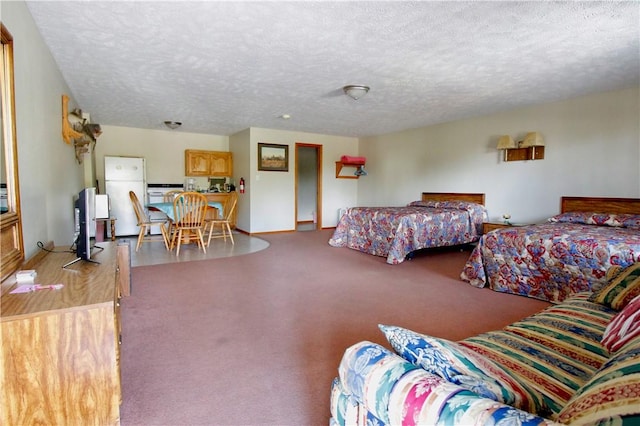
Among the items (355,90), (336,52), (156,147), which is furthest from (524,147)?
(156,147)

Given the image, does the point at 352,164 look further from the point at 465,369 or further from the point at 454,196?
the point at 465,369

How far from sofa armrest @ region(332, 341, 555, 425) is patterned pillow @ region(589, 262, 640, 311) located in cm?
151

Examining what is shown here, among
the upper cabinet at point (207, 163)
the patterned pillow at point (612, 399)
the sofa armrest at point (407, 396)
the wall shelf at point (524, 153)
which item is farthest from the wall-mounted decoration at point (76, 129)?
the wall shelf at point (524, 153)

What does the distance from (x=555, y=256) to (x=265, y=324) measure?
2602 millimetres

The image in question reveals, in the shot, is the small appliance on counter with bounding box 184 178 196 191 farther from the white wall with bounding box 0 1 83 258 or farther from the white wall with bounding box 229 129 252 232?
the white wall with bounding box 0 1 83 258

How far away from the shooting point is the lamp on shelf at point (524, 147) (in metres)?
4.56

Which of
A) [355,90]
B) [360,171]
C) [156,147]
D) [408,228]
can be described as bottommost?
[408,228]

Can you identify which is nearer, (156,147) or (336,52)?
(336,52)

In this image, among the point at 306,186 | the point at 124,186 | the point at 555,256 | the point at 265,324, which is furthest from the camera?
the point at 306,186

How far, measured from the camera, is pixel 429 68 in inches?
128

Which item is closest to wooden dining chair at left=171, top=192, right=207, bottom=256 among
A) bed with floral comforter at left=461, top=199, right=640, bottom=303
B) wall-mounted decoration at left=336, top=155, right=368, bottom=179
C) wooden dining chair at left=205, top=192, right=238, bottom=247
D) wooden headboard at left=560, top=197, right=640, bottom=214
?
wooden dining chair at left=205, top=192, right=238, bottom=247

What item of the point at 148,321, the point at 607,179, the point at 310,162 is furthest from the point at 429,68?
the point at 310,162

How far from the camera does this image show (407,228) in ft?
15.0

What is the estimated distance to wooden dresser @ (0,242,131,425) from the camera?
1.14m
